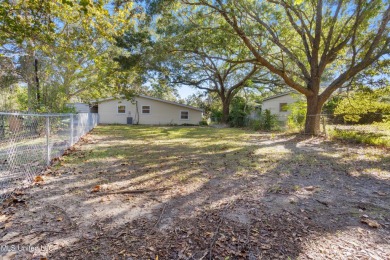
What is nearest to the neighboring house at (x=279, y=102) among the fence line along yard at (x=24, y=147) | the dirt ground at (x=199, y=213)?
the dirt ground at (x=199, y=213)

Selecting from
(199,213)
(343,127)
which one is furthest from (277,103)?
(199,213)

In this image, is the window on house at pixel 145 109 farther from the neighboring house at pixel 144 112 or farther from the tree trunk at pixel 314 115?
Result: the tree trunk at pixel 314 115

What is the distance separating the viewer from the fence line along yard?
3.62 m

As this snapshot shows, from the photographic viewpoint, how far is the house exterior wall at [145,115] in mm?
21766

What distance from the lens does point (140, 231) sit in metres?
2.33

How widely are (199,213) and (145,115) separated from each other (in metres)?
20.1

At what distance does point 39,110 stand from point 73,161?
5686mm

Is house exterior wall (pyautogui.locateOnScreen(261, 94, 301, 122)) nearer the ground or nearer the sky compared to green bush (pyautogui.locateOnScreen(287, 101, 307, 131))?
nearer the sky

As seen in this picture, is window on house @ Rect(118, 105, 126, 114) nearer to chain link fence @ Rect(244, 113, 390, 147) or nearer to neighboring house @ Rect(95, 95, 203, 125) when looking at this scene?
neighboring house @ Rect(95, 95, 203, 125)

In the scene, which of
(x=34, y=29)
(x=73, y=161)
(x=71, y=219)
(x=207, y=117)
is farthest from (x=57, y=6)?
(x=207, y=117)

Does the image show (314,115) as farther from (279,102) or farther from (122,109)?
(122,109)

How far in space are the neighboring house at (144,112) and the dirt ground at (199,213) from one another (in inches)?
676

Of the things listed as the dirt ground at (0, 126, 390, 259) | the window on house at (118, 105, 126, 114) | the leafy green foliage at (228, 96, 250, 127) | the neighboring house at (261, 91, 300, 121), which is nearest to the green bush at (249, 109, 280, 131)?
the leafy green foliage at (228, 96, 250, 127)

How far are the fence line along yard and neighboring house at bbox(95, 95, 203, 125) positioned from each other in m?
15.5
